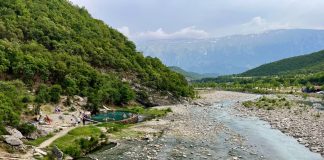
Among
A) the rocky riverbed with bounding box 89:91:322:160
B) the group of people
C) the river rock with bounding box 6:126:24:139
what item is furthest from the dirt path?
the rocky riverbed with bounding box 89:91:322:160

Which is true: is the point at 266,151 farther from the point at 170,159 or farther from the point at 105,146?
the point at 105,146

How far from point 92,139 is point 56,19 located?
94911mm

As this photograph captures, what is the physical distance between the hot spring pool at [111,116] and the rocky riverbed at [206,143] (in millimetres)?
6206

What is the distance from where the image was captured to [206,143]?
177 ft

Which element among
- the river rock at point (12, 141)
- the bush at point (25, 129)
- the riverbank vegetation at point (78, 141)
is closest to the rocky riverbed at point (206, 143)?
the riverbank vegetation at point (78, 141)

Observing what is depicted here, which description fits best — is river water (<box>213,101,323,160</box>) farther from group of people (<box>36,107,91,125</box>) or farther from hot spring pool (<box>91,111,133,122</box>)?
group of people (<box>36,107,91,125</box>)

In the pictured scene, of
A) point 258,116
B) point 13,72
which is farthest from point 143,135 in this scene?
point 13,72

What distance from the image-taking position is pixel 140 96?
372 ft

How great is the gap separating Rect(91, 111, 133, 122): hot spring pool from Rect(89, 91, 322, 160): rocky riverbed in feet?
20.4

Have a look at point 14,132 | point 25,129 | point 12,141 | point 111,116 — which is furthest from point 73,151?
point 111,116

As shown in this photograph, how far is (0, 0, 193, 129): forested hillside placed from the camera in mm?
91250

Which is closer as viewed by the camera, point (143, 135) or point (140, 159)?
Answer: point (140, 159)

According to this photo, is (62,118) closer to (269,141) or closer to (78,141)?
(78,141)

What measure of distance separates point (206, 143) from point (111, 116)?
31.5 m
